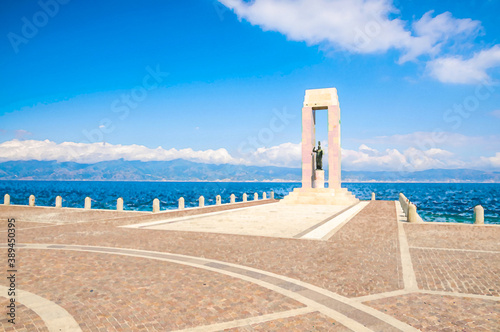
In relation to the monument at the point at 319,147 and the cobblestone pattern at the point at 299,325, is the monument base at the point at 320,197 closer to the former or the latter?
the monument at the point at 319,147

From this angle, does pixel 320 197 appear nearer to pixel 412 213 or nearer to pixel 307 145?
pixel 307 145

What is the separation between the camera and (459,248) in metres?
10.1

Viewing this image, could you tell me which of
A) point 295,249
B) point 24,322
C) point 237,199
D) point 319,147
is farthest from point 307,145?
point 24,322

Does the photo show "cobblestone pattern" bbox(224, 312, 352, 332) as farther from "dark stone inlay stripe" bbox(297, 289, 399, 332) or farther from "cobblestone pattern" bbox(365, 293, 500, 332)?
"cobblestone pattern" bbox(365, 293, 500, 332)

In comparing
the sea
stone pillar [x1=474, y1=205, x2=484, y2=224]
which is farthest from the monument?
stone pillar [x1=474, y1=205, x2=484, y2=224]

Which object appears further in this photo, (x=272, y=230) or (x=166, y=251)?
(x=272, y=230)

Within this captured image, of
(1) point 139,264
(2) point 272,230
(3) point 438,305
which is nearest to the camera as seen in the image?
(3) point 438,305

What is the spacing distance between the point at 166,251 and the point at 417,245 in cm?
808

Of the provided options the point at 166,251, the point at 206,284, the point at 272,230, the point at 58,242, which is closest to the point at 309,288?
the point at 206,284

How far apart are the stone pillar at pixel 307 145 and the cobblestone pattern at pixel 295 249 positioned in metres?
20.0

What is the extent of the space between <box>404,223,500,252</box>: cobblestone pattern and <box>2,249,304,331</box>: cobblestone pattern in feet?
24.2

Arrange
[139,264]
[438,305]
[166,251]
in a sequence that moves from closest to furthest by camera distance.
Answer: [438,305]
[139,264]
[166,251]

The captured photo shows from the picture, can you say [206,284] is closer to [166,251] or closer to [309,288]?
[309,288]

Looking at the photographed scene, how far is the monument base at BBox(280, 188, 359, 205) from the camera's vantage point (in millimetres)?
30422
